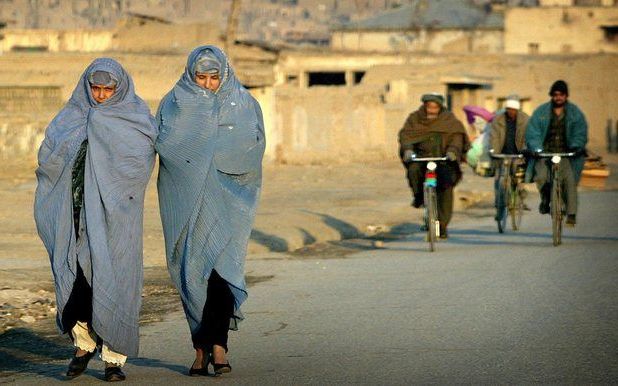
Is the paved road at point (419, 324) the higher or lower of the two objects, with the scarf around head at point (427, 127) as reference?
lower

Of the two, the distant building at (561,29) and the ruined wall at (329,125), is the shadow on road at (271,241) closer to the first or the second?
the ruined wall at (329,125)

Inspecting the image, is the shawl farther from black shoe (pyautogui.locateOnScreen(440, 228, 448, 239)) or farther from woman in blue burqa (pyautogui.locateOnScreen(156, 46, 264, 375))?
woman in blue burqa (pyautogui.locateOnScreen(156, 46, 264, 375))


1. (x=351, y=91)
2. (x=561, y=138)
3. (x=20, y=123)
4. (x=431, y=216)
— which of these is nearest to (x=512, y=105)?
(x=561, y=138)

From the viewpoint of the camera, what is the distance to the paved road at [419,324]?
8.47 metres

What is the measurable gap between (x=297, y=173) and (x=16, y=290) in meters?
22.8

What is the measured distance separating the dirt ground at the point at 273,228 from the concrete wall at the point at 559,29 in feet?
131

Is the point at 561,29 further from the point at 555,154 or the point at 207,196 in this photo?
the point at 207,196

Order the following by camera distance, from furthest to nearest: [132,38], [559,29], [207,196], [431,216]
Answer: [559,29]
[132,38]
[431,216]
[207,196]

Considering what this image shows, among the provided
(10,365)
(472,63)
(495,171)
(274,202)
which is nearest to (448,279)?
(10,365)

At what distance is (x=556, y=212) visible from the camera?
16500mm

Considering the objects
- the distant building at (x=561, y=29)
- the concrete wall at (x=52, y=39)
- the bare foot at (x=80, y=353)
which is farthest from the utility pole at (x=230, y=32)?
the bare foot at (x=80, y=353)

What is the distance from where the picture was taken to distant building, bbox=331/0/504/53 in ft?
286

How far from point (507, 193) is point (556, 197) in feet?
8.28

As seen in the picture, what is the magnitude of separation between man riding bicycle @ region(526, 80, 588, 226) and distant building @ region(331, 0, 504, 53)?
2697 inches
